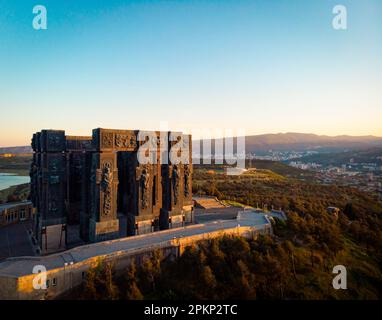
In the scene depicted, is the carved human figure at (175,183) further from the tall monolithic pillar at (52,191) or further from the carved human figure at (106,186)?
the tall monolithic pillar at (52,191)

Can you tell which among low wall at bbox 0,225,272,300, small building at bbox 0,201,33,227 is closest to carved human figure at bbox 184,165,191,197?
low wall at bbox 0,225,272,300

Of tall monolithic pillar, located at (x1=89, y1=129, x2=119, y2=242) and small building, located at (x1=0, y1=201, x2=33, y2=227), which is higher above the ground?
tall monolithic pillar, located at (x1=89, y1=129, x2=119, y2=242)

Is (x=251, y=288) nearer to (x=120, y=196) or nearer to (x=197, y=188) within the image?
(x=120, y=196)

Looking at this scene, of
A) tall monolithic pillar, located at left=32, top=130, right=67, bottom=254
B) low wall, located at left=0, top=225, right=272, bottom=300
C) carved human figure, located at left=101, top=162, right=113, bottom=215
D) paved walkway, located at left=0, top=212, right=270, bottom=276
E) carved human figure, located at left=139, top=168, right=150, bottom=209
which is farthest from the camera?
carved human figure, located at left=139, top=168, right=150, bottom=209

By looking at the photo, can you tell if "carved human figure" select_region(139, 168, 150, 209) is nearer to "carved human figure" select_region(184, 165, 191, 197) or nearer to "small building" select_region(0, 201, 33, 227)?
"carved human figure" select_region(184, 165, 191, 197)

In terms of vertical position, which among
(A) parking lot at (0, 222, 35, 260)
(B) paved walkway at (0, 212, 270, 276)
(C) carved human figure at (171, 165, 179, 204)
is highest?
(C) carved human figure at (171, 165, 179, 204)
